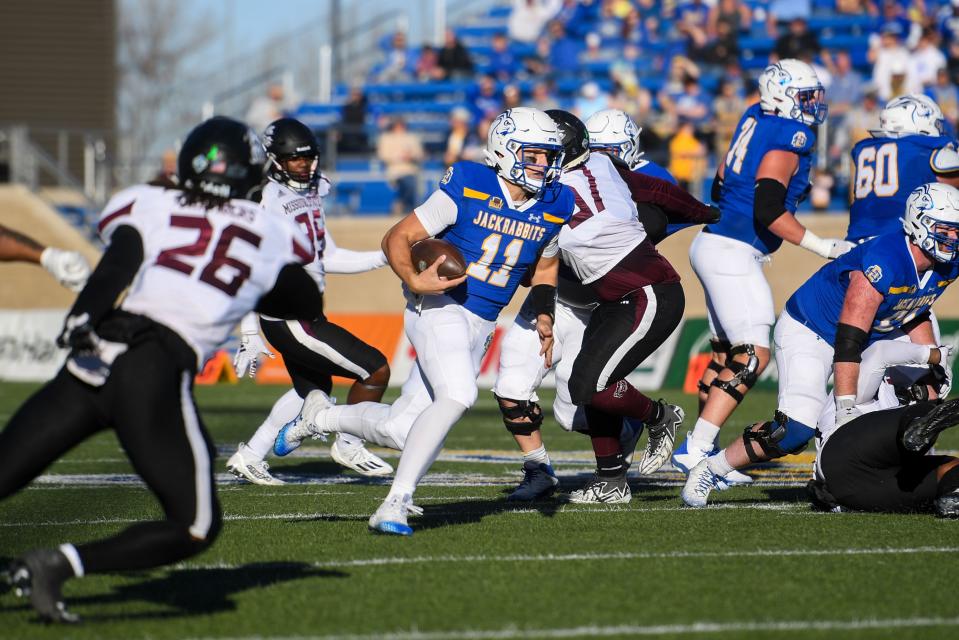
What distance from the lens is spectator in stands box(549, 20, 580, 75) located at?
2131 cm

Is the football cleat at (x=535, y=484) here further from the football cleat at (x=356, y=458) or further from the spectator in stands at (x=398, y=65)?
the spectator in stands at (x=398, y=65)

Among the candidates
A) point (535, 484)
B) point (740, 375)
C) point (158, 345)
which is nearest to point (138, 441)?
point (158, 345)

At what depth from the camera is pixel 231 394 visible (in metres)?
14.3

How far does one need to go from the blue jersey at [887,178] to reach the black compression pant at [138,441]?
467 cm

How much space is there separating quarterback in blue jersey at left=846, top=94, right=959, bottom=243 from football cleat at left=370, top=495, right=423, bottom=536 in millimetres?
3404

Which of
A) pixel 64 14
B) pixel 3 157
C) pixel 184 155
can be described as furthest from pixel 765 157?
pixel 64 14

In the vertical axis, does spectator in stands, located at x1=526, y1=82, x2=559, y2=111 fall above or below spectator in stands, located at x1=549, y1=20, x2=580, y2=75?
below

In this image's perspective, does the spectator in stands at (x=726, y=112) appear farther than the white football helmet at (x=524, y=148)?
Yes

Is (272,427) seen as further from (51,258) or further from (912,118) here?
(912,118)

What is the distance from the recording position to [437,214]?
607cm

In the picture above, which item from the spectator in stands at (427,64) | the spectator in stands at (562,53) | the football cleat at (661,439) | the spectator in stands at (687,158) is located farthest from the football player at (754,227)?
the spectator in stands at (427,64)

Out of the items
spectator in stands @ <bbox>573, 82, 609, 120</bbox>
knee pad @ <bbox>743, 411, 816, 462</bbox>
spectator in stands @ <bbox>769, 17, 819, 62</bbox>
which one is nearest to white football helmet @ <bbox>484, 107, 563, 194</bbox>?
→ knee pad @ <bbox>743, 411, 816, 462</bbox>

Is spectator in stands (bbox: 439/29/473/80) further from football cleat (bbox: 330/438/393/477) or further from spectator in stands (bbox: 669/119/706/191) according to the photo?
football cleat (bbox: 330/438/393/477)

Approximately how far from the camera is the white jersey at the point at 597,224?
669 centimetres
